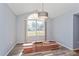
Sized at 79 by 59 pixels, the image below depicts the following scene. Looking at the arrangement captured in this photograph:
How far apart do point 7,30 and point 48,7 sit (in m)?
0.99

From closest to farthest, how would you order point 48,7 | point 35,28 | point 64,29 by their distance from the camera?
point 48,7 → point 35,28 → point 64,29

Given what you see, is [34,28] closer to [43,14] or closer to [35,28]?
[35,28]

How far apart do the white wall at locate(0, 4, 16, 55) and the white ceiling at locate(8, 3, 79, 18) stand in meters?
0.15

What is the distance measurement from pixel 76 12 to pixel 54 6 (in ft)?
1.65

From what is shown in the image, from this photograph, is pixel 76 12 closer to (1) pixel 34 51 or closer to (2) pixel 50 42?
(2) pixel 50 42

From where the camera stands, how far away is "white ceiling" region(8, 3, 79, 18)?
204 cm

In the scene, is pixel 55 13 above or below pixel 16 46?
above

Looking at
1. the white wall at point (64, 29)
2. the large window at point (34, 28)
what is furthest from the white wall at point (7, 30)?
the white wall at point (64, 29)

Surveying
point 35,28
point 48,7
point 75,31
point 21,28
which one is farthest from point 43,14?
point 75,31

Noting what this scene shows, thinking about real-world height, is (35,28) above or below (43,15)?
below

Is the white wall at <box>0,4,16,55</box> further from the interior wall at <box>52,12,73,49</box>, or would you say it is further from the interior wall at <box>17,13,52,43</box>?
the interior wall at <box>52,12,73,49</box>

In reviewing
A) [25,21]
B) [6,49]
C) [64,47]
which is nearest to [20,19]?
[25,21]

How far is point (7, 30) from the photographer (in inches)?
86.3

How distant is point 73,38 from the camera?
2334 millimetres
